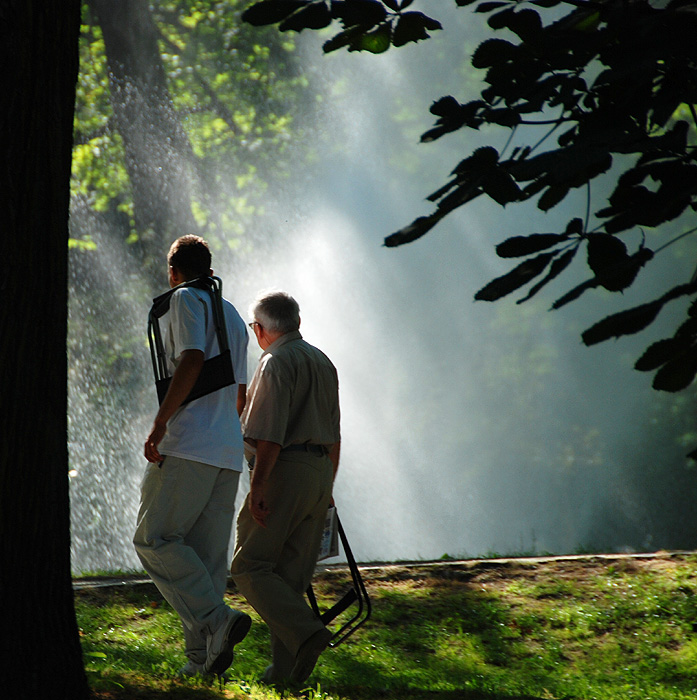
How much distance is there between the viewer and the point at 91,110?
14812 millimetres

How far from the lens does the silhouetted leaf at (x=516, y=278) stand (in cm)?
125

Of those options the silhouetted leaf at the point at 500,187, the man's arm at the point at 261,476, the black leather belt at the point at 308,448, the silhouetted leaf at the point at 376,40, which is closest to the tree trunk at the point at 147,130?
the black leather belt at the point at 308,448

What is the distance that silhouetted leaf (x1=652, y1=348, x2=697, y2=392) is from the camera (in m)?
1.17

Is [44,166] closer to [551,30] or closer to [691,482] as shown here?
[551,30]

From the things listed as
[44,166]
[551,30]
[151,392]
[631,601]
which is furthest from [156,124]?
[551,30]

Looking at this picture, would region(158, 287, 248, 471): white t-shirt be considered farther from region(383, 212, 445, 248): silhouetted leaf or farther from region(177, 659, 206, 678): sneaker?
region(383, 212, 445, 248): silhouetted leaf

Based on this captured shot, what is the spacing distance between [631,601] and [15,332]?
14.0ft

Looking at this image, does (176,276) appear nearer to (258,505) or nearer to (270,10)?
(258,505)

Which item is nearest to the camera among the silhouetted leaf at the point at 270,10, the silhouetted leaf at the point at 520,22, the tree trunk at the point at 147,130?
the silhouetted leaf at the point at 520,22

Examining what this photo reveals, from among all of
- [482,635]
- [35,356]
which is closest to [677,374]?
[35,356]

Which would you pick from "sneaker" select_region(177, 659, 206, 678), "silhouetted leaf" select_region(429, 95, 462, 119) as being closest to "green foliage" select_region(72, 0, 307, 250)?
"sneaker" select_region(177, 659, 206, 678)

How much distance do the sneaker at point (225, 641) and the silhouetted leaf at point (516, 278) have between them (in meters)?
2.39

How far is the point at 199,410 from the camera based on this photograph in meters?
3.59

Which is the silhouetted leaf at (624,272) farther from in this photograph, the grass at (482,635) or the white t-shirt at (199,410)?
the white t-shirt at (199,410)
